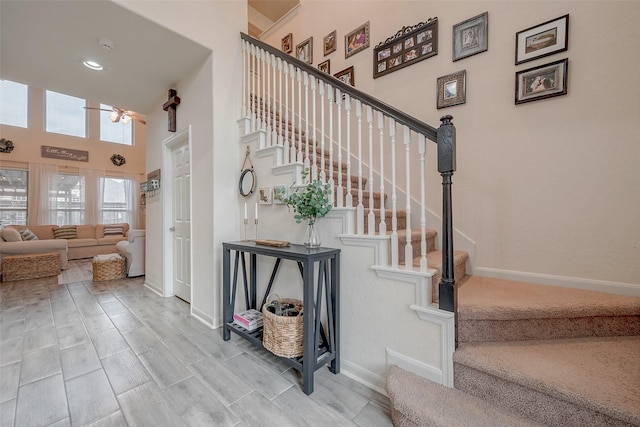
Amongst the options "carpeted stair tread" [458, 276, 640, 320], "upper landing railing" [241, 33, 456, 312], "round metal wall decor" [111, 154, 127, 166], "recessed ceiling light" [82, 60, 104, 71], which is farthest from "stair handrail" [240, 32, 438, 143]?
"round metal wall decor" [111, 154, 127, 166]

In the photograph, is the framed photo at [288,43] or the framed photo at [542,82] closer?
the framed photo at [542,82]

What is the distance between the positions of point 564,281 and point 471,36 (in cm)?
211

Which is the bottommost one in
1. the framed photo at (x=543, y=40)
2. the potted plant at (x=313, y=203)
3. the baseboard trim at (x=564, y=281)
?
the baseboard trim at (x=564, y=281)

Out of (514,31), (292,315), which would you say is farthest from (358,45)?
(292,315)

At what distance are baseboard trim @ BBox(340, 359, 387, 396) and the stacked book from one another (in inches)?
28.6

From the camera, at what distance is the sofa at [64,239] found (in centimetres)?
445

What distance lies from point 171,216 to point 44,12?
7.15 feet

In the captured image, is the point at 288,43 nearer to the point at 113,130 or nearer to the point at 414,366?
the point at 414,366

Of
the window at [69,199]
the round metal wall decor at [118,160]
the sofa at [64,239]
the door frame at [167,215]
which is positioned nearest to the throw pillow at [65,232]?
the sofa at [64,239]

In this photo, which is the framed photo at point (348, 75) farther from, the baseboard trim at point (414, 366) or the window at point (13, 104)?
the window at point (13, 104)

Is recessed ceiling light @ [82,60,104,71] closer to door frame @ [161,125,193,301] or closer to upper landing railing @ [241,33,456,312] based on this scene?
door frame @ [161,125,193,301]

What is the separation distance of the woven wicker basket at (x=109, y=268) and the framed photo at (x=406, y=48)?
15.7ft

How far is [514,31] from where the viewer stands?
2.03 m

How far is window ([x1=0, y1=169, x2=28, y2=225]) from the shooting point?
613cm
